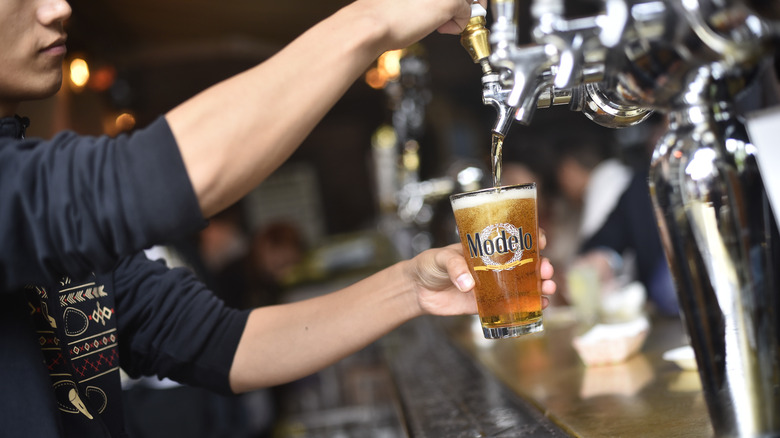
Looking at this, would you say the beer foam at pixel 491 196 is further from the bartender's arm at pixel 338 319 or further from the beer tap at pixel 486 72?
the bartender's arm at pixel 338 319

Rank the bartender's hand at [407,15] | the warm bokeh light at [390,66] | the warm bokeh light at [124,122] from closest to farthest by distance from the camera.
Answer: the bartender's hand at [407,15] < the warm bokeh light at [390,66] < the warm bokeh light at [124,122]

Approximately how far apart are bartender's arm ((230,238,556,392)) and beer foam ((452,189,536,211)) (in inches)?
7.3

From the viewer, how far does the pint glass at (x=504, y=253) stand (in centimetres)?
87

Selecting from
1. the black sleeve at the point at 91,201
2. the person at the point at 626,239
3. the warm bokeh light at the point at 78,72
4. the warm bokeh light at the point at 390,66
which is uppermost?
the warm bokeh light at the point at 78,72

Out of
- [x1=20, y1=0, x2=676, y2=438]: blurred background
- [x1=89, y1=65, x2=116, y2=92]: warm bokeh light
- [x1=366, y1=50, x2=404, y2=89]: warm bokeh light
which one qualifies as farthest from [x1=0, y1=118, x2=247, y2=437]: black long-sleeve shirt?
[x1=89, y1=65, x2=116, y2=92]: warm bokeh light

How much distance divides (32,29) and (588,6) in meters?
4.87

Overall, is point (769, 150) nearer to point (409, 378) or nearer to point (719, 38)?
point (719, 38)

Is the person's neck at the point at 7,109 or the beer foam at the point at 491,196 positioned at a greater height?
the person's neck at the point at 7,109

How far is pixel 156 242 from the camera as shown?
70 centimetres

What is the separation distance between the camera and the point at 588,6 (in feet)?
16.9

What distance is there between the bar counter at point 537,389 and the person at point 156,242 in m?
0.22

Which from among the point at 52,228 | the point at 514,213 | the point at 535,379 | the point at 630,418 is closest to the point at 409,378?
the point at 535,379

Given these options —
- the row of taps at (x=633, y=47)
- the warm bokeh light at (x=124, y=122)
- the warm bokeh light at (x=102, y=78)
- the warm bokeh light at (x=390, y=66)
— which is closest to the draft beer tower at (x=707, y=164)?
the row of taps at (x=633, y=47)

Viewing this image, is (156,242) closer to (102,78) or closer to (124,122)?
(102,78)
